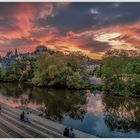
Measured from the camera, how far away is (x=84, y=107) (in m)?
8.64

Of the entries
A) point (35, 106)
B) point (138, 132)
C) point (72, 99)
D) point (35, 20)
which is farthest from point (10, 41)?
point (72, 99)

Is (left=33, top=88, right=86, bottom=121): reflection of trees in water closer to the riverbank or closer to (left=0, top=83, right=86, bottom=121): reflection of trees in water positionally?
(left=0, top=83, right=86, bottom=121): reflection of trees in water

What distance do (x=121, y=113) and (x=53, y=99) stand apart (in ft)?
7.63

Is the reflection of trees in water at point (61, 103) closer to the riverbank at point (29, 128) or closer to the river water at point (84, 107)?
the river water at point (84, 107)

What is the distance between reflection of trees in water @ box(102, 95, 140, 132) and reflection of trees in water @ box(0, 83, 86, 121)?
56 cm

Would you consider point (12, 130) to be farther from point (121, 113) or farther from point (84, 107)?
point (84, 107)

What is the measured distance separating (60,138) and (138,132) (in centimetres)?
186

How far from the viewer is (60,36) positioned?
559 centimetres

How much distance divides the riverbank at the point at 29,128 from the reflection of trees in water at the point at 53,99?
3.61 feet

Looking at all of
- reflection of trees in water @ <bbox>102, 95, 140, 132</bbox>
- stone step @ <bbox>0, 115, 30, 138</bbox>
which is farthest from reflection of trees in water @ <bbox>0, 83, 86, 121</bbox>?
stone step @ <bbox>0, 115, 30, 138</bbox>

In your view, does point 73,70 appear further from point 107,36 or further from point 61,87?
point 107,36

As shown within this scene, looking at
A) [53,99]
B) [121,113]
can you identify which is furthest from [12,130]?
[53,99]

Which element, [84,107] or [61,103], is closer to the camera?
[84,107]

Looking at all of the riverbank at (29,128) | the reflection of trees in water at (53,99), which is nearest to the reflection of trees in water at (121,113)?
the reflection of trees in water at (53,99)
